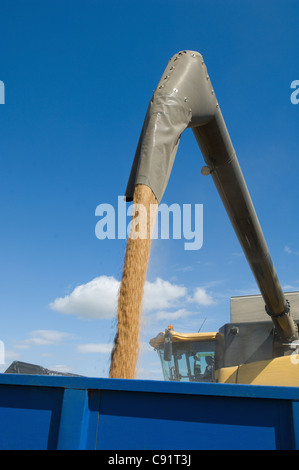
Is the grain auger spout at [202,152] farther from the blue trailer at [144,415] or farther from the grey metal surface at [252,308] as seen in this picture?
the blue trailer at [144,415]

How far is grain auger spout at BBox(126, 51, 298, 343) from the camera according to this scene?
2.33 meters

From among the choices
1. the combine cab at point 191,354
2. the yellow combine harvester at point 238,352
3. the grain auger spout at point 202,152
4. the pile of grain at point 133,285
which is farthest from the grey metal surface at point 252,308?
the pile of grain at point 133,285

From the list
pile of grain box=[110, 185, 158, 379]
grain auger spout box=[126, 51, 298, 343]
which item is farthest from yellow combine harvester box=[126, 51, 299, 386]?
pile of grain box=[110, 185, 158, 379]

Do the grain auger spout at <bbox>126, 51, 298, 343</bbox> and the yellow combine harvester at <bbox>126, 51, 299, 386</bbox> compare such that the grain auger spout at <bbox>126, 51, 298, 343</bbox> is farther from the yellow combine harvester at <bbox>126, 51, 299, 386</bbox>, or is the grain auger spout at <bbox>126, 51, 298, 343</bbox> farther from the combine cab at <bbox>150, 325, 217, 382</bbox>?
the combine cab at <bbox>150, 325, 217, 382</bbox>

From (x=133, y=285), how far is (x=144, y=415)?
734 millimetres

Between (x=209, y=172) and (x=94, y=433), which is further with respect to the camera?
(x=209, y=172)

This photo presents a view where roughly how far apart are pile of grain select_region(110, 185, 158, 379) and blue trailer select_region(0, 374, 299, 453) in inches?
14.6

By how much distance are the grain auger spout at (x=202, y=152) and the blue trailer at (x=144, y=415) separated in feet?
3.82
